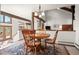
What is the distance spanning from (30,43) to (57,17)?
2.27 feet

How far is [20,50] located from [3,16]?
674 millimetres

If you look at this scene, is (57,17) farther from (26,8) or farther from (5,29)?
(5,29)

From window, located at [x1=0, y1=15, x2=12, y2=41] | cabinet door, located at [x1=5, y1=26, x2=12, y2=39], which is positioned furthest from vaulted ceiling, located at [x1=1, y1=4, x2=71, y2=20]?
cabinet door, located at [x1=5, y1=26, x2=12, y2=39]

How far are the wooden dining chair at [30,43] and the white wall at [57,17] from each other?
36 centimetres

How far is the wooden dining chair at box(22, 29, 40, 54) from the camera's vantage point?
6.32 ft

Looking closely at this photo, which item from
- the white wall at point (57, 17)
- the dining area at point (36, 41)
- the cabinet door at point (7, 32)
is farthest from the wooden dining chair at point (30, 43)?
the white wall at point (57, 17)

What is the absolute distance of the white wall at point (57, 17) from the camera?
1885 millimetres

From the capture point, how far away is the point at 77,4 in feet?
6.15

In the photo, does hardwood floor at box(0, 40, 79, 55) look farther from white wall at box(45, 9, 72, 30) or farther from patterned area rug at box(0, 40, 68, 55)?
white wall at box(45, 9, 72, 30)

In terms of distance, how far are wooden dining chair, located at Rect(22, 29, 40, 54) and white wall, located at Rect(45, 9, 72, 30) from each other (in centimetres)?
36

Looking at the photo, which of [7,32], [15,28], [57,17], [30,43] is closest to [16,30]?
[15,28]

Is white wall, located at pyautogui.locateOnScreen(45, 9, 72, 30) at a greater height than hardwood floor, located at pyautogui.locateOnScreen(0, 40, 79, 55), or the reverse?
white wall, located at pyautogui.locateOnScreen(45, 9, 72, 30)
